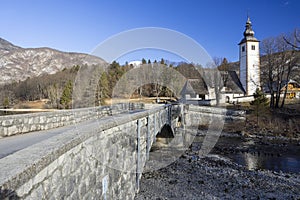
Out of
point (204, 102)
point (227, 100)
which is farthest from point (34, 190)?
point (227, 100)

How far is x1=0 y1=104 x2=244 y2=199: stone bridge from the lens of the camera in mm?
2113

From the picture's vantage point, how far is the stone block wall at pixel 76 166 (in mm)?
2049

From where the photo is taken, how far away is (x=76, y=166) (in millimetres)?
3393

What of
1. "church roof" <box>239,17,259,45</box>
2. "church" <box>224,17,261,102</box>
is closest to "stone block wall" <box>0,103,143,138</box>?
"church" <box>224,17,261,102</box>

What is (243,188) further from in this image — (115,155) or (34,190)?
(34,190)

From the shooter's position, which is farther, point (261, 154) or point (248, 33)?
point (248, 33)

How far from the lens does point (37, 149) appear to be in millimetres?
2586

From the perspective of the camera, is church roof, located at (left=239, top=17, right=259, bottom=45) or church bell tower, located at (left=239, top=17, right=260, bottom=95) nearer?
church bell tower, located at (left=239, top=17, right=260, bottom=95)

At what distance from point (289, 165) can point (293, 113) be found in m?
17.1

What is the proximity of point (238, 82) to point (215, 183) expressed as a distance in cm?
3994

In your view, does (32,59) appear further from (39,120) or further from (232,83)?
(39,120)

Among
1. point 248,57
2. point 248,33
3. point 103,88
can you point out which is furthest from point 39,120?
point 248,33

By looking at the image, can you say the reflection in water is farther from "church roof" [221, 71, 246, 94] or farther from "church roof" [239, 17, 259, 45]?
"church roof" [239, 17, 259, 45]

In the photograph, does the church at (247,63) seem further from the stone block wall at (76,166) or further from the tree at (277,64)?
the stone block wall at (76,166)
